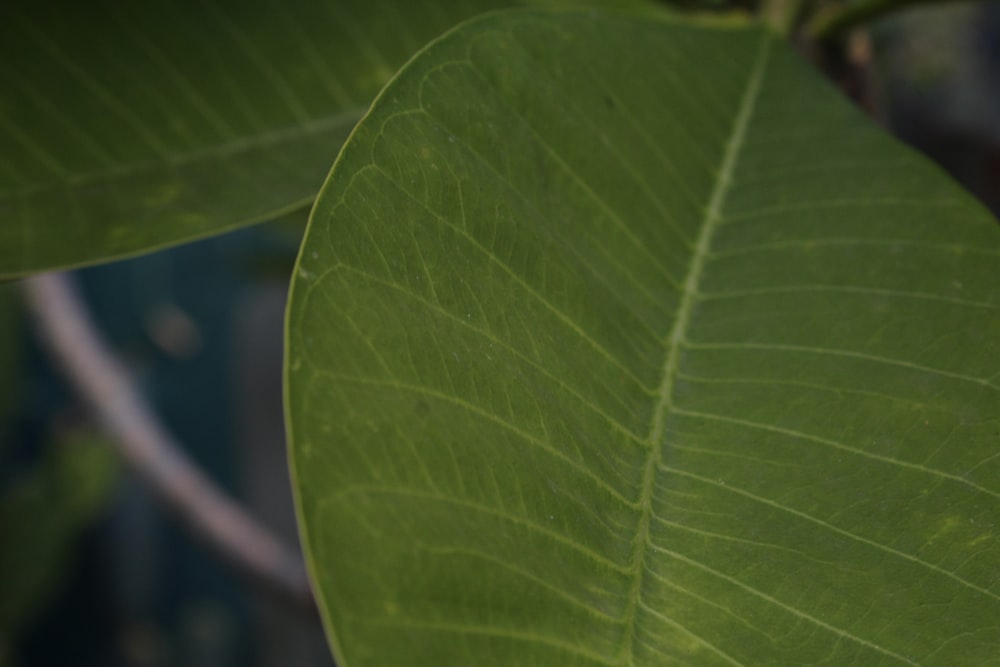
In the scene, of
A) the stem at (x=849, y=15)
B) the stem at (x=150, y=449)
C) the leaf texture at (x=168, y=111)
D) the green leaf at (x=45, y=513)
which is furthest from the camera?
the green leaf at (x=45, y=513)

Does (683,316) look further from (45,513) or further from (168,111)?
(45,513)

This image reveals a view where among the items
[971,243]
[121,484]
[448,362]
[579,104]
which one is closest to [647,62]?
[579,104]

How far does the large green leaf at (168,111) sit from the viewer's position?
1.65 feet

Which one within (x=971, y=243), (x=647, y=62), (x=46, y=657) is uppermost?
(x=647, y=62)

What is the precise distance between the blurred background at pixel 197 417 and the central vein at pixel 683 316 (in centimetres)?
159

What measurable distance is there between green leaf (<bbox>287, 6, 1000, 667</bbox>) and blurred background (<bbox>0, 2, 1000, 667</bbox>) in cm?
174

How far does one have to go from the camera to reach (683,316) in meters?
0.47

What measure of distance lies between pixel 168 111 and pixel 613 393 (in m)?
0.33

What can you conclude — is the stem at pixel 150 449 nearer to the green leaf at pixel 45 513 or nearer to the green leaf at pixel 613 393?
the green leaf at pixel 45 513

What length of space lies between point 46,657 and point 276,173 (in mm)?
2766

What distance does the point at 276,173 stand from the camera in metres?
0.55

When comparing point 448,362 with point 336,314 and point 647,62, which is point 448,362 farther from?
point 647,62

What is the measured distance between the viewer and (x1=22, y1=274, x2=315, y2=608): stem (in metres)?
1.51

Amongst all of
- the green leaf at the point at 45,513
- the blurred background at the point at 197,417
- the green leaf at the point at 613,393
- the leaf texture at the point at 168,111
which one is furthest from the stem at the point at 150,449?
the green leaf at the point at 613,393
